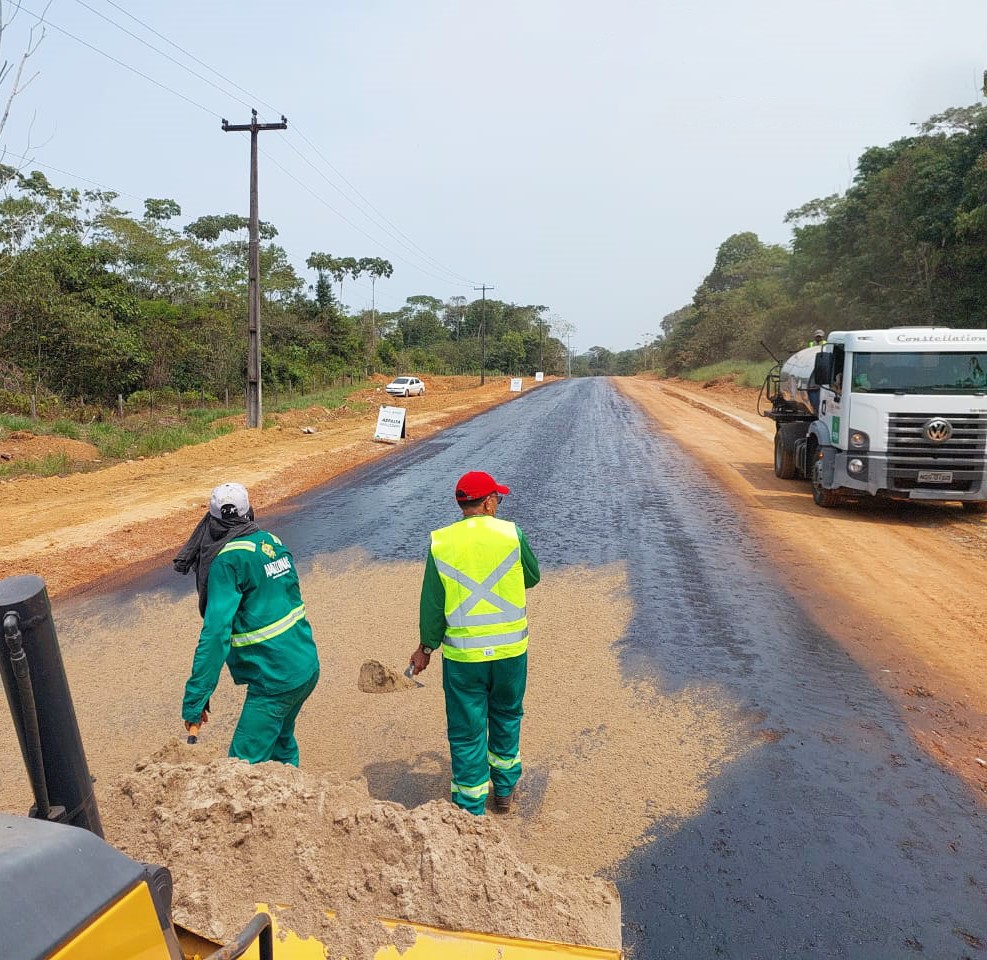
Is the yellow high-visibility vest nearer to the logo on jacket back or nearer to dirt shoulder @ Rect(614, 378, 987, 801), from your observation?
the logo on jacket back

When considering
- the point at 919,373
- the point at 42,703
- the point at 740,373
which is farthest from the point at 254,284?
the point at 740,373

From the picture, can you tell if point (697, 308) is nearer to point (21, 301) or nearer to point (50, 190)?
point (50, 190)

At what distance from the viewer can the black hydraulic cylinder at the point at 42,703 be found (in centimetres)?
171

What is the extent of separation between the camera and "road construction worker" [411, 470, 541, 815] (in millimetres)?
4152

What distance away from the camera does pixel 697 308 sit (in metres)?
81.9

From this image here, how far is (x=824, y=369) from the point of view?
12.4m

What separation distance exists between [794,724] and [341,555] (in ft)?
19.0

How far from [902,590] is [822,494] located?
4363mm

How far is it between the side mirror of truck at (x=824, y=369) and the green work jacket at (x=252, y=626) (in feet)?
33.6

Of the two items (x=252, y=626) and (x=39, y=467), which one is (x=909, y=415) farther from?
(x=39, y=467)

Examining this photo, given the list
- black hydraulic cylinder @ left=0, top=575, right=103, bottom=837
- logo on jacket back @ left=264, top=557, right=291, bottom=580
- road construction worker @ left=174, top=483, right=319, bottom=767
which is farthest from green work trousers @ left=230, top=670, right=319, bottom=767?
black hydraulic cylinder @ left=0, top=575, right=103, bottom=837

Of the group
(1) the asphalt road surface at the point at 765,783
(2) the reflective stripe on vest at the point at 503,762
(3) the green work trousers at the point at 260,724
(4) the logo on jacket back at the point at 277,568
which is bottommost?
(1) the asphalt road surface at the point at 765,783

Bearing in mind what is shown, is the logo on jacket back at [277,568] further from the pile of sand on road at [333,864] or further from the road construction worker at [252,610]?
the pile of sand on road at [333,864]

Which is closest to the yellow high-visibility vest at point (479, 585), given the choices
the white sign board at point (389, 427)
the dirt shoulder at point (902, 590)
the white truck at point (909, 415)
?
the dirt shoulder at point (902, 590)
